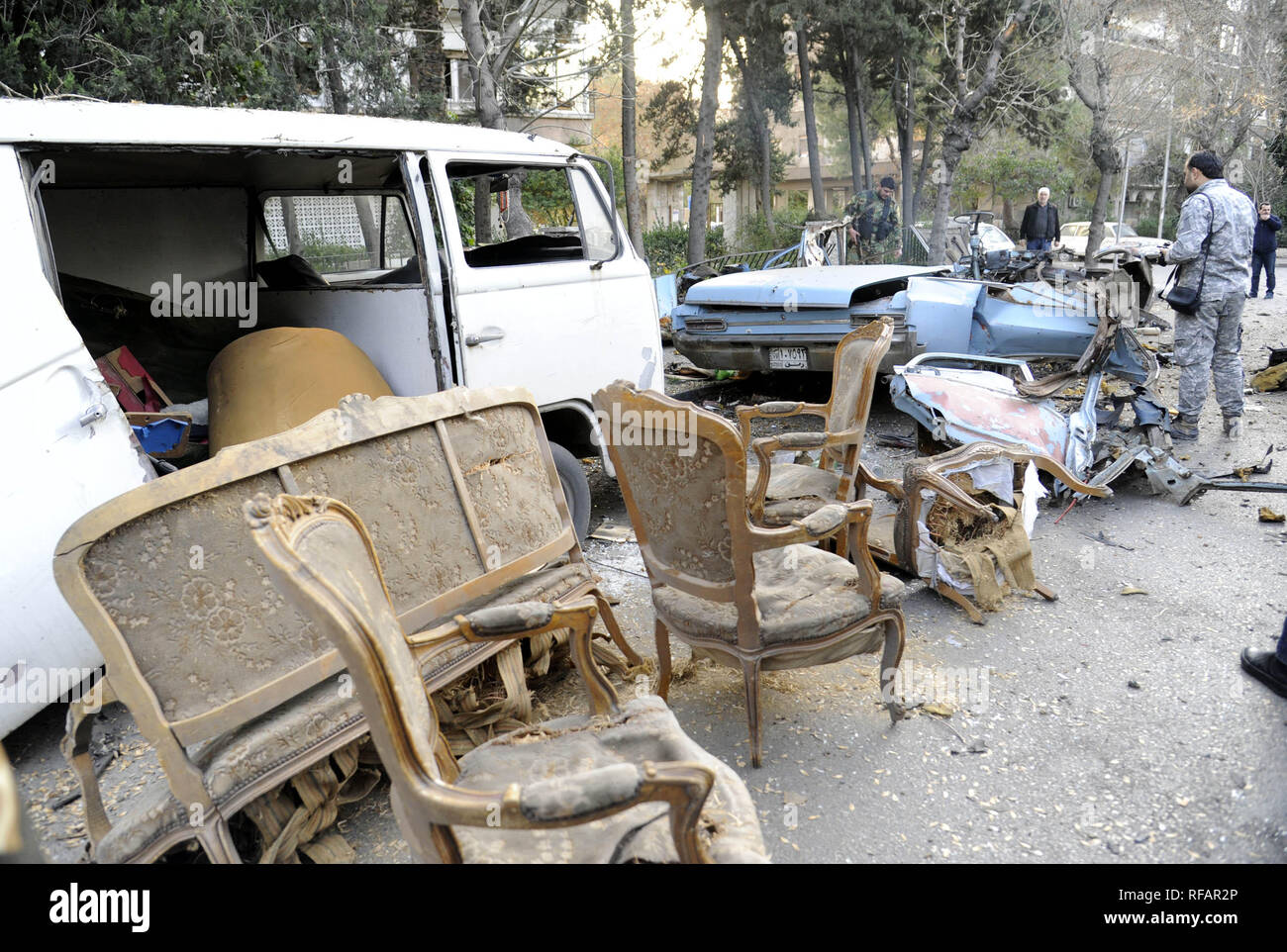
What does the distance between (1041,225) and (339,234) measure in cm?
1174

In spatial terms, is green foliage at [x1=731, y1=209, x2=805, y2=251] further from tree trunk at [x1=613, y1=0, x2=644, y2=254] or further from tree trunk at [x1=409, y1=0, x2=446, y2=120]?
tree trunk at [x1=409, y1=0, x2=446, y2=120]

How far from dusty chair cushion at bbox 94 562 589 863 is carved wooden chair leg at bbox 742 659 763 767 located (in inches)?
39.7

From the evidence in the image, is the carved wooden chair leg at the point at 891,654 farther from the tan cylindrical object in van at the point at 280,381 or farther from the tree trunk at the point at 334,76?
the tree trunk at the point at 334,76

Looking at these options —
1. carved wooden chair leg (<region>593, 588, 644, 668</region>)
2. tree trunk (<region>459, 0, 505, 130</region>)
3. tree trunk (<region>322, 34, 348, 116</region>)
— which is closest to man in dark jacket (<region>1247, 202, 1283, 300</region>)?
tree trunk (<region>459, 0, 505, 130</region>)

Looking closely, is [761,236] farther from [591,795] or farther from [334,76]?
[591,795]

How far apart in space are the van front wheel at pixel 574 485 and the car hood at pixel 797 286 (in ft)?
9.20

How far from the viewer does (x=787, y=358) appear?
21.5 ft

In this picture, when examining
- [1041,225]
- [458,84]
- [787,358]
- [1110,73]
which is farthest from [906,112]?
[787,358]

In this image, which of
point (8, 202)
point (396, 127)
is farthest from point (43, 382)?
point (396, 127)

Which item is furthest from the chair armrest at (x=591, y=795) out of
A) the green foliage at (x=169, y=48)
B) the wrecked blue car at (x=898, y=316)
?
the green foliage at (x=169, y=48)

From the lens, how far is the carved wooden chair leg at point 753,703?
105 inches

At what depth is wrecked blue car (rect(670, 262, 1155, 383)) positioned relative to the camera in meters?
6.12

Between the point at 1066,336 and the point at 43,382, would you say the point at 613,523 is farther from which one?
the point at 1066,336
